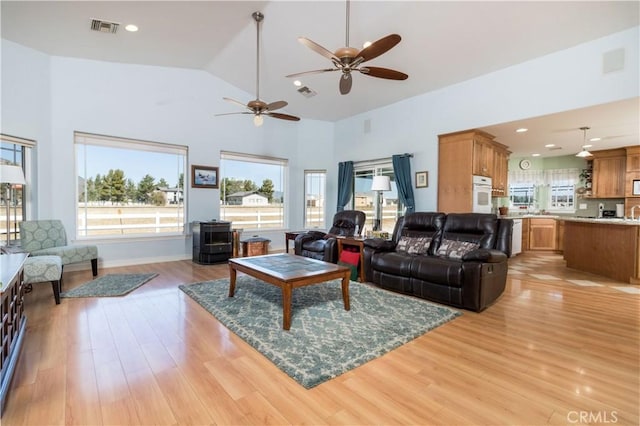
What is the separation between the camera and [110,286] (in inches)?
162

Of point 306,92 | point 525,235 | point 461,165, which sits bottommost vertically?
point 525,235

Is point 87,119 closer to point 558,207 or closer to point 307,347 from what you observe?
point 307,347

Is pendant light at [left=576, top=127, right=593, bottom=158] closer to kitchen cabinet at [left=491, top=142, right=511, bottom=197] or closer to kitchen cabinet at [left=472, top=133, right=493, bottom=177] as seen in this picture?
kitchen cabinet at [left=491, top=142, right=511, bottom=197]

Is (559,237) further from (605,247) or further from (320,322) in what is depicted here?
(320,322)

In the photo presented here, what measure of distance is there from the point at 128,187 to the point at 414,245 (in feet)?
16.8

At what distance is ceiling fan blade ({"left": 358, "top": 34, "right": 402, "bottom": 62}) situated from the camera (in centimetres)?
254

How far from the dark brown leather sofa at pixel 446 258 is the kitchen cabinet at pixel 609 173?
5219mm

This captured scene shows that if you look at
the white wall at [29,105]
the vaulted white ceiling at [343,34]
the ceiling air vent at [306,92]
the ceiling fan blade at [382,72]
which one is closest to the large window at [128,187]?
the white wall at [29,105]

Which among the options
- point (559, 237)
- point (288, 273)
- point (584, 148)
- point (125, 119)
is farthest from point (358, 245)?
A: point (559, 237)

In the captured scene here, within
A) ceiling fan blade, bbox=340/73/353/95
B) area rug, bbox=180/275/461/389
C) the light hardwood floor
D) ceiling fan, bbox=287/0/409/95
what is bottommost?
the light hardwood floor

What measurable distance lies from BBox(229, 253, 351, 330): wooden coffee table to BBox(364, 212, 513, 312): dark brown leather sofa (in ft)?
3.01

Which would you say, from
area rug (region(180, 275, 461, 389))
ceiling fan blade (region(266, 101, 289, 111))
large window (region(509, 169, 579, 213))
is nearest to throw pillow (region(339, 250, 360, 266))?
area rug (region(180, 275, 461, 389))

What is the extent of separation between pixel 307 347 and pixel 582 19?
461cm

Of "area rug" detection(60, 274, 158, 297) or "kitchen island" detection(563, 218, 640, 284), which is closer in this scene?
"area rug" detection(60, 274, 158, 297)
